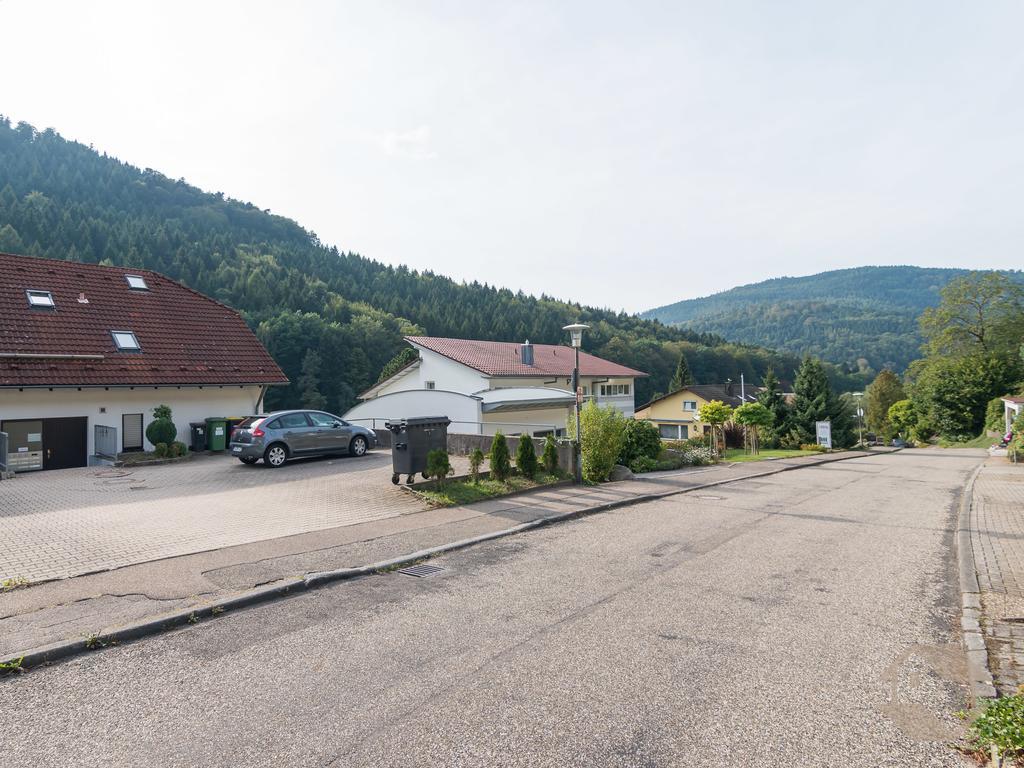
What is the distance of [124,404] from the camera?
18.9 meters

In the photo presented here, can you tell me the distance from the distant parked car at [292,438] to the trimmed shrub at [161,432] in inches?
88.4

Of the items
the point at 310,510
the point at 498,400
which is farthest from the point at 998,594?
the point at 498,400

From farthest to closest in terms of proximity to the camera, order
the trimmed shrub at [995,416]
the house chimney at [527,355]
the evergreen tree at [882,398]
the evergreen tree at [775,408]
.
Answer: the evergreen tree at [882,398]
the trimmed shrub at [995,416]
the evergreen tree at [775,408]
the house chimney at [527,355]

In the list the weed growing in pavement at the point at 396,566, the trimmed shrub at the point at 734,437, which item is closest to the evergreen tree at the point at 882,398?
the trimmed shrub at the point at 734,437

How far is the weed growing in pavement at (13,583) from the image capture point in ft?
22.1

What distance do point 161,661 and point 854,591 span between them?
7000 millimetres

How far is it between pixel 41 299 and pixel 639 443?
Answer: 1962cm

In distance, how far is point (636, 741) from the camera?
384 centimetres

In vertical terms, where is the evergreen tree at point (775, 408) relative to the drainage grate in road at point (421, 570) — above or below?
above

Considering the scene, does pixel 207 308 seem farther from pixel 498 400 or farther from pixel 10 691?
pixel 10 691

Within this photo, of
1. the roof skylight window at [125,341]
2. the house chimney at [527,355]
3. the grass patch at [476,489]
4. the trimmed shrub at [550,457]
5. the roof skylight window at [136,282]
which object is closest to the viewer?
the grass patch at [476,489]

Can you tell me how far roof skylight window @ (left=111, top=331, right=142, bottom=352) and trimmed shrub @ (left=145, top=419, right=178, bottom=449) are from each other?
A: 336 cm

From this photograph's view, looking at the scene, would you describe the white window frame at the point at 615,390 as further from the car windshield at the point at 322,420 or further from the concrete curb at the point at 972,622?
the concrete curb at the point at 972,622

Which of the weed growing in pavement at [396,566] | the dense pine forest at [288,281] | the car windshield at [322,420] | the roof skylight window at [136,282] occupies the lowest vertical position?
the weed growing in pavement at [396,566]
